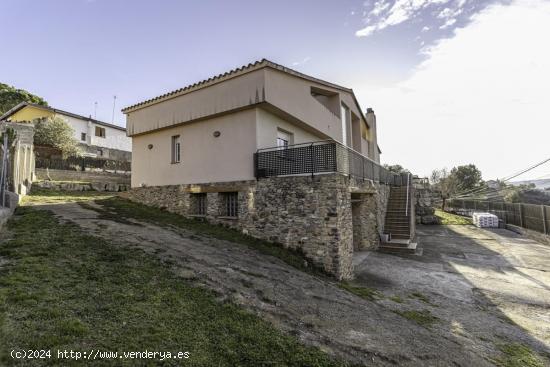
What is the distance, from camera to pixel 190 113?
12.9m

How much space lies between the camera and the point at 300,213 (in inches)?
390

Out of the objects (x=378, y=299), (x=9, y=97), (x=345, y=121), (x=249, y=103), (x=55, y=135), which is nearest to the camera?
(x=378, y=299)

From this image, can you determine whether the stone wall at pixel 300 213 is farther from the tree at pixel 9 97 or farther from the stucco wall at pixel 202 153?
the tree at pixel 9 97

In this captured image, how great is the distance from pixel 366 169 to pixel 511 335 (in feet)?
30.7

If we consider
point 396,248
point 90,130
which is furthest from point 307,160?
point 90,130

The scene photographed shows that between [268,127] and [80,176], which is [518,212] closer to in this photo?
[268,127]

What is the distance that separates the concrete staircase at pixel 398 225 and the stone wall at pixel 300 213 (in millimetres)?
4530

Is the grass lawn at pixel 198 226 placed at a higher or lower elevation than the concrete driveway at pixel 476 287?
higher

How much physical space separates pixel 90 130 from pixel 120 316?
37363mm

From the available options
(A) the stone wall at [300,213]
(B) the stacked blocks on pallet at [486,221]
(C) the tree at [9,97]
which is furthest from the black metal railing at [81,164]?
(B) the stacked blocks on pallet at [486,221]

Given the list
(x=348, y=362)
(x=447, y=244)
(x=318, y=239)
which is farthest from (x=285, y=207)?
(x=447, y=244)

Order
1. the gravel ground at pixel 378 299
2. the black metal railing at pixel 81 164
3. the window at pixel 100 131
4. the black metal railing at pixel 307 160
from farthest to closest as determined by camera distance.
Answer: the window at pixel 100 131, the black metal railing at pixel 81 164, the black metal railing at pixel 307 160, the gravel ground at pixel 378 299

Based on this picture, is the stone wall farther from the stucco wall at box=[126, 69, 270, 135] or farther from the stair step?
the stair step

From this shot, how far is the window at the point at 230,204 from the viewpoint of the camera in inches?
480
